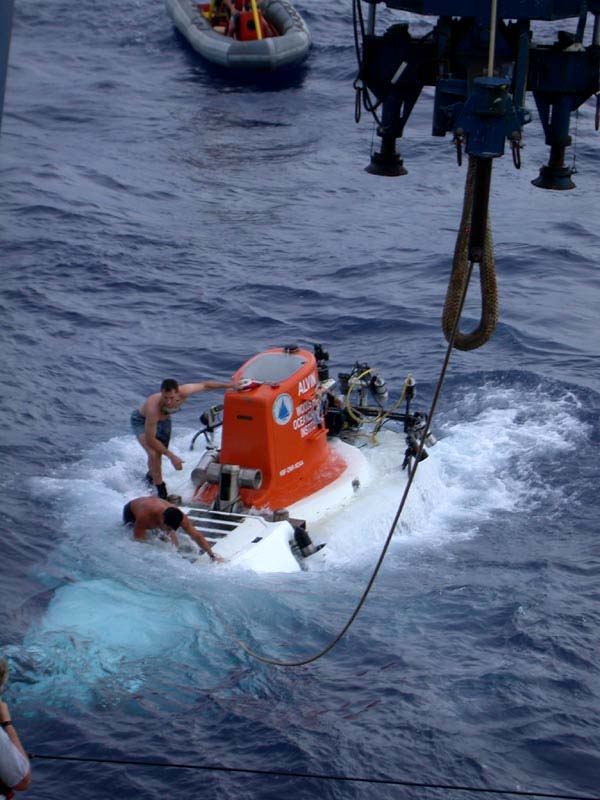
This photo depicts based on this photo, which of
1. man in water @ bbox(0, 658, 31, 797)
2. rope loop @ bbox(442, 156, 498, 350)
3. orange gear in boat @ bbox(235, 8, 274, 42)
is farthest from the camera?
orange gear in boat @ bbox(235, 8, 274, 42)

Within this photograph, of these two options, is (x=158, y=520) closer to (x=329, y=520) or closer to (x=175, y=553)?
(x=175, y=553)

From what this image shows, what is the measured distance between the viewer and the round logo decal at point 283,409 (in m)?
10.9

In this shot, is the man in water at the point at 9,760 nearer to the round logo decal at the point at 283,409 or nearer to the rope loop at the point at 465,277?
the rope loop at the point at 465,277

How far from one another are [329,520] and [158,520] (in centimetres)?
168

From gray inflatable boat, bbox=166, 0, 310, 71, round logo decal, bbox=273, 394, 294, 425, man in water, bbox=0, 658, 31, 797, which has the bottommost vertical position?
gray inflatable boat, bbox=166, 0, 310, 71

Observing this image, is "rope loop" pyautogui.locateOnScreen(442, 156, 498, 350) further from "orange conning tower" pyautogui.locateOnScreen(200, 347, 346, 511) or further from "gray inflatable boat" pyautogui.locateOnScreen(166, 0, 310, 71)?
"gray inflatable boat" pyautogui.locateOnScreen(166, 0, 310, 71)

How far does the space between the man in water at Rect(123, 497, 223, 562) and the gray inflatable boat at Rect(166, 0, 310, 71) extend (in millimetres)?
20746

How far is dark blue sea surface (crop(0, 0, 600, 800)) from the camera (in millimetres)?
8500

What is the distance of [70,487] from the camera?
12219mm

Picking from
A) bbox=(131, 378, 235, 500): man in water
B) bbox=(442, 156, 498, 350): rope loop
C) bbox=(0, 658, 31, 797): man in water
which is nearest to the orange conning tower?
bbox=(131, 378, 235, 500): man in water

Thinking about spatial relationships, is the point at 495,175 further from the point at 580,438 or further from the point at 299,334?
the point at 580,438

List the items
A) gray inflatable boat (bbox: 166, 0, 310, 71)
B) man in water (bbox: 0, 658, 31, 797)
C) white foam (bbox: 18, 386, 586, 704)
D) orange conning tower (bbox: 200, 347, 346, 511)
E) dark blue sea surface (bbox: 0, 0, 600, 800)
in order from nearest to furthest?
man in water (bbox: 0, 658, 31, 797), dark blue sea surface (bbox: 0, 0, 600, 800), white foam (bbox: 18, 386, 586, 704), orange conning tower (bbox: 200, 347, 346, 511), gray inflatable boat (bbox: 166, 0, 310, 71)

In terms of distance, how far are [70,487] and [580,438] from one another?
5330mm

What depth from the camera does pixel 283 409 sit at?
11.0 meters
